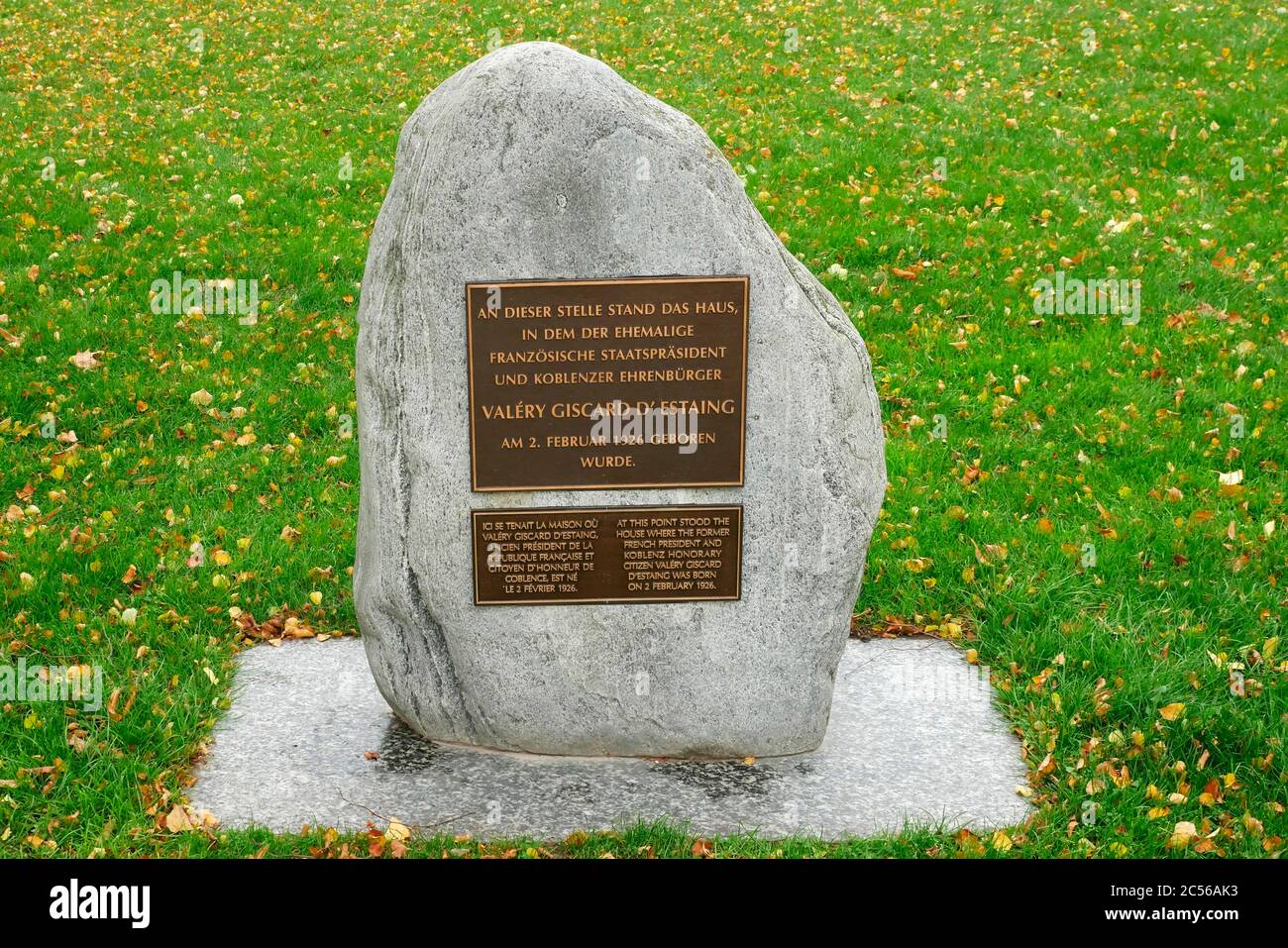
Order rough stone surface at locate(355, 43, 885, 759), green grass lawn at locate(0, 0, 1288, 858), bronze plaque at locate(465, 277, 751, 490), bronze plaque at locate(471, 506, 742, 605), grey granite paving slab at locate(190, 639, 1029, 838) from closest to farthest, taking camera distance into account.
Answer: rough stone surface at locate(355, 43, 885, 759), bronze plaque at locate(465, 277, 751, 490), grey granite paving slab at locate(190, 639, 1029, 838), bronze plaque at locate(471, 506, 742, 605), green grass lawn at locate(0, 0, 1288, 858)

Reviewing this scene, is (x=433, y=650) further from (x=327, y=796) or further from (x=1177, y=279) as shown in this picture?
(x=1177, y=279)

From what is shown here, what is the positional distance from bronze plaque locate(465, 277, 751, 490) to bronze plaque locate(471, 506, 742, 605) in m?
0.13

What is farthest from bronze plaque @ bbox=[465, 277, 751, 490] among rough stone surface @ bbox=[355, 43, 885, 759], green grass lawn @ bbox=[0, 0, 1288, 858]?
green grass lawn @ bbox=[0, 0, 1288, 858]

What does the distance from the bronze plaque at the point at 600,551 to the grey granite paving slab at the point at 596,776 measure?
74 centimetres

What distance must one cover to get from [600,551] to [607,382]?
0.67m

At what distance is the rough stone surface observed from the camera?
445 centimetres

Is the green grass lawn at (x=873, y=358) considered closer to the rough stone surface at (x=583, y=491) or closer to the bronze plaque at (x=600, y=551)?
the rough stone surface at (x=583, y=491)

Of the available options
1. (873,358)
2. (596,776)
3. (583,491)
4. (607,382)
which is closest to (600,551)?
(583,491)

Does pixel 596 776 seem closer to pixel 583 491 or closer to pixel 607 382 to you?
pixel 583 491

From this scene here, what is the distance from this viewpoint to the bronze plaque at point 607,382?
4.57 m

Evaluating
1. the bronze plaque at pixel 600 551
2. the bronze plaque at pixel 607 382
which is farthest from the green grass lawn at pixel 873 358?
the bronze plaque at pixel 607 382

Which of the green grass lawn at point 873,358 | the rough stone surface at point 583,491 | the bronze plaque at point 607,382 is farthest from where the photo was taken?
the green grass lawn at point 873,358

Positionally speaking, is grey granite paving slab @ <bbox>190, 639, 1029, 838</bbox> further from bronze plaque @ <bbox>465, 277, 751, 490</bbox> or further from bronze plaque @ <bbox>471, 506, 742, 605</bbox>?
bronze plaque @ <bbox>465, 277, 751, 490</bbox>

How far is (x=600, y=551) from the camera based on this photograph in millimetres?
4863
